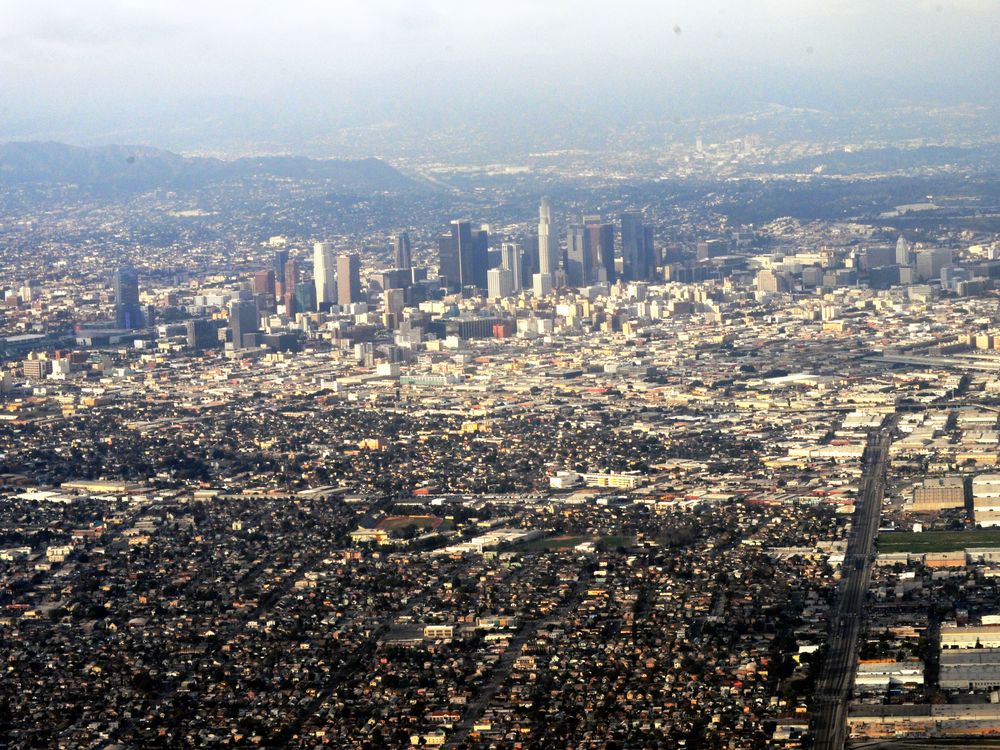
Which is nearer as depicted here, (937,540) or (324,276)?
(937,540)

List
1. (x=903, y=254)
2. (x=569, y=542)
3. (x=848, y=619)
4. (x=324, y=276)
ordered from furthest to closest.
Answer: (x=903, y=254), (x=324, y=276), (x=569, y=542), (x=848, y=619)

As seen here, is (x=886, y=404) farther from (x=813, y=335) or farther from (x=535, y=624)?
(x=535, y=624)

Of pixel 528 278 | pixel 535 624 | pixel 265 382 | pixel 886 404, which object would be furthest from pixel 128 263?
pixel 535 624

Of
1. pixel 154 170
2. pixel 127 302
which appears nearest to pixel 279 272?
pixel 127 302

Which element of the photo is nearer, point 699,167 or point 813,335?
point 813,335

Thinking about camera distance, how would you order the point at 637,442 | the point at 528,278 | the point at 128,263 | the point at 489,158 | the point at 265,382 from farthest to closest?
the point at 489,158 < the point at 128,263 < the point at 528,278 < the point at 265,382 < the point at 637,442

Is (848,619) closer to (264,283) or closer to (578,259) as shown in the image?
(264,283)
